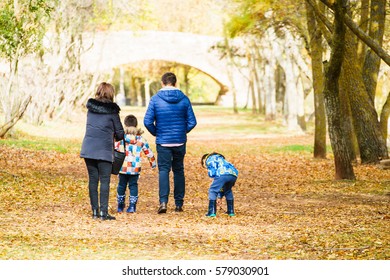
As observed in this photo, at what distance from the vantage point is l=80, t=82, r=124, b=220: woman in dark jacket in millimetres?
10523

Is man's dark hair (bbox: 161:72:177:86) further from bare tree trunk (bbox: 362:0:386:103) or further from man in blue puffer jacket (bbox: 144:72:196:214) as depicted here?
bare tree trunk (bbox: 362:0:386:103)

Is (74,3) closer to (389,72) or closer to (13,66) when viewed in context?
(13,66)

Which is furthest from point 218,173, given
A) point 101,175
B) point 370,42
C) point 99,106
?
point 370,42

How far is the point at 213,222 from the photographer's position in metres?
10.6

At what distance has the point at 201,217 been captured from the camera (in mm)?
11133

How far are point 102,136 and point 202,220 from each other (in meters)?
1.66

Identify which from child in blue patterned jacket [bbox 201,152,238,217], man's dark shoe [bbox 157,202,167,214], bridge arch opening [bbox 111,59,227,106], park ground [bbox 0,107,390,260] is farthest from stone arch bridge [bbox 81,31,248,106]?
child in blue patterned jacket [bbox 201,152,238,217]

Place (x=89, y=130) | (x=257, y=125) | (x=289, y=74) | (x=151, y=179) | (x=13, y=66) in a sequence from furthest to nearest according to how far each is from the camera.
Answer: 1. (x=257, y=125)
2. (x=289, y=74)
3. (x=13, y=66)
4. (x=151, y=179)
5. (x=89, y=130)

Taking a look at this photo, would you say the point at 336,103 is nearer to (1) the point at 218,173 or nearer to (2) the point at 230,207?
(2) the point at 230,207

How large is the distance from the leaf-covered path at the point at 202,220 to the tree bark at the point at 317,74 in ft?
7.80

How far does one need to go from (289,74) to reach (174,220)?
23.7 m

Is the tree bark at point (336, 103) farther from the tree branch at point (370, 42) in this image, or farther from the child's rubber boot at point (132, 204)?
the child's rubber boot at point (132, 204)

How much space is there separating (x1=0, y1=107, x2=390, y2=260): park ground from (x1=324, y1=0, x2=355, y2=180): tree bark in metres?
0.37

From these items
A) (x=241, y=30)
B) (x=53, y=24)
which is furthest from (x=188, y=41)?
(x=241, y=30)
